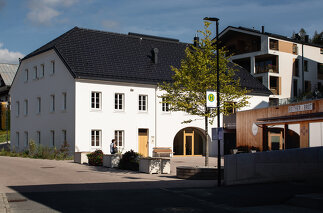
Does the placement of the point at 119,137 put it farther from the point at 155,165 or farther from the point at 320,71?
the point at 320,71

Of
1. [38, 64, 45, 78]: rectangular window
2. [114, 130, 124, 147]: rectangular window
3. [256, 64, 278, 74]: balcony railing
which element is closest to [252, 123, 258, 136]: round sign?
[114, 130, 124, 147]: rectangular window

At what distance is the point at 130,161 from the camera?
23891mm

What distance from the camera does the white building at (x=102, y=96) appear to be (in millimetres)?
35094

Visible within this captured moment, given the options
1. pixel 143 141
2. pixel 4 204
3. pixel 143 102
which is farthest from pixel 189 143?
pixel 4 204

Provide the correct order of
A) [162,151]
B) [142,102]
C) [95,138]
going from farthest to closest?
[142,102] → [162,151] → [95,138]

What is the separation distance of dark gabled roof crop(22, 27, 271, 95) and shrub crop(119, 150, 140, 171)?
11.8 meters

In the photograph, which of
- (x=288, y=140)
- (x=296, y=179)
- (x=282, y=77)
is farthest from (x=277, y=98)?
(x=296, y=179)

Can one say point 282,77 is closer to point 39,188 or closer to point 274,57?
point 274,57

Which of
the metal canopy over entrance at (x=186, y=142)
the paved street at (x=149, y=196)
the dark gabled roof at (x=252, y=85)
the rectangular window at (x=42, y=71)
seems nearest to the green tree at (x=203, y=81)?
the paved street at (x=149, y=196)

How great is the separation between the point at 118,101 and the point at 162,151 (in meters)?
5.30

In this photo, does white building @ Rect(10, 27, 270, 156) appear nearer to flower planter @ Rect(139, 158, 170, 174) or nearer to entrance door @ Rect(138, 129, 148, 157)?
entrance door @ Rect(138, 129, 148, 157)

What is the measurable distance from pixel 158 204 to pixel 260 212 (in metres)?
2.64

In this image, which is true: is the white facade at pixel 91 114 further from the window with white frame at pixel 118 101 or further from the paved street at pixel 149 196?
the paved street at pixel 149 196

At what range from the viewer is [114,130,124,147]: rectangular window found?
1436 inches
